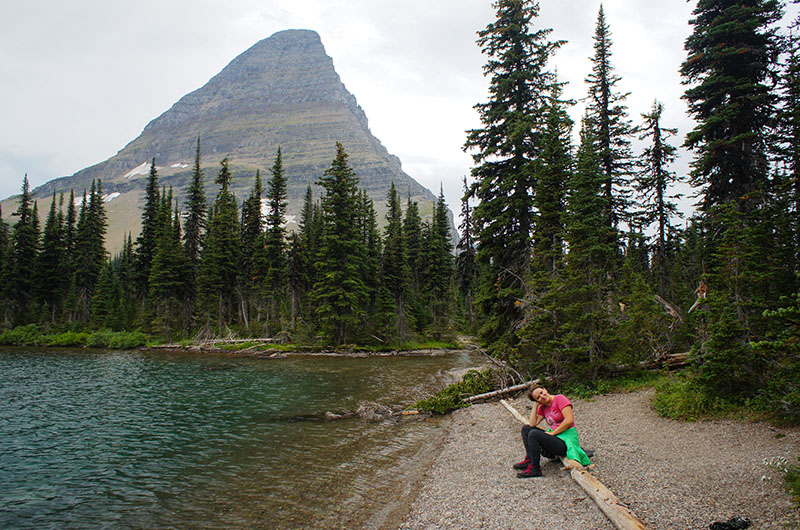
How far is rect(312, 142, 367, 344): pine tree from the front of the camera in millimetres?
41781

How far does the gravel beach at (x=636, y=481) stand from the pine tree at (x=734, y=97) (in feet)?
38.0

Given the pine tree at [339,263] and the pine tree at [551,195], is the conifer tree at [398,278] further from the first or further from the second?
the pine tree at [551,195]

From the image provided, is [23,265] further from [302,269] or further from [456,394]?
[456,394]

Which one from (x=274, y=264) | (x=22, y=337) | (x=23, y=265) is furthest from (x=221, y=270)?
(x=23, y=265)

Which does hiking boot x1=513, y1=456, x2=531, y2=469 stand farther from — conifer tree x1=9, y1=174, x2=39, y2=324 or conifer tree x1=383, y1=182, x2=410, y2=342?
conifer tree x1=9, y1=174, x2=39, y2=324

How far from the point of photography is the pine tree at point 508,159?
18.9 m

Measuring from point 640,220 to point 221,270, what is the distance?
44.9m

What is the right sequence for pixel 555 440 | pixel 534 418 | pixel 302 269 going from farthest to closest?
pixel 302 269 < pixel 534 418 < pixel 555 440

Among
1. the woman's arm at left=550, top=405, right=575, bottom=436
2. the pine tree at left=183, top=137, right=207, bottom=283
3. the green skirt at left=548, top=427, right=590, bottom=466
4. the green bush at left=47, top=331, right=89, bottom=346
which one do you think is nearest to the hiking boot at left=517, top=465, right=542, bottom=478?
the green skirt at left=548, top=427, right=590, bottom=466

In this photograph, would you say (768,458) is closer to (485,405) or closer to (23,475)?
(485,405)

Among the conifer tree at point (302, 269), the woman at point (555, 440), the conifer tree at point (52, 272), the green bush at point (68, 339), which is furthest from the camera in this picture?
the conifer tree at point (52, 272)

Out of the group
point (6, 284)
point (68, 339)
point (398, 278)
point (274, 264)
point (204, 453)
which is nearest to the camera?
point (204, 453)

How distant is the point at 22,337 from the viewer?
48.5 metres

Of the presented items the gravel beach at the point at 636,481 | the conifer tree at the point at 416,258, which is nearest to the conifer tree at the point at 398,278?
the conifer tree at the point at 416,258
